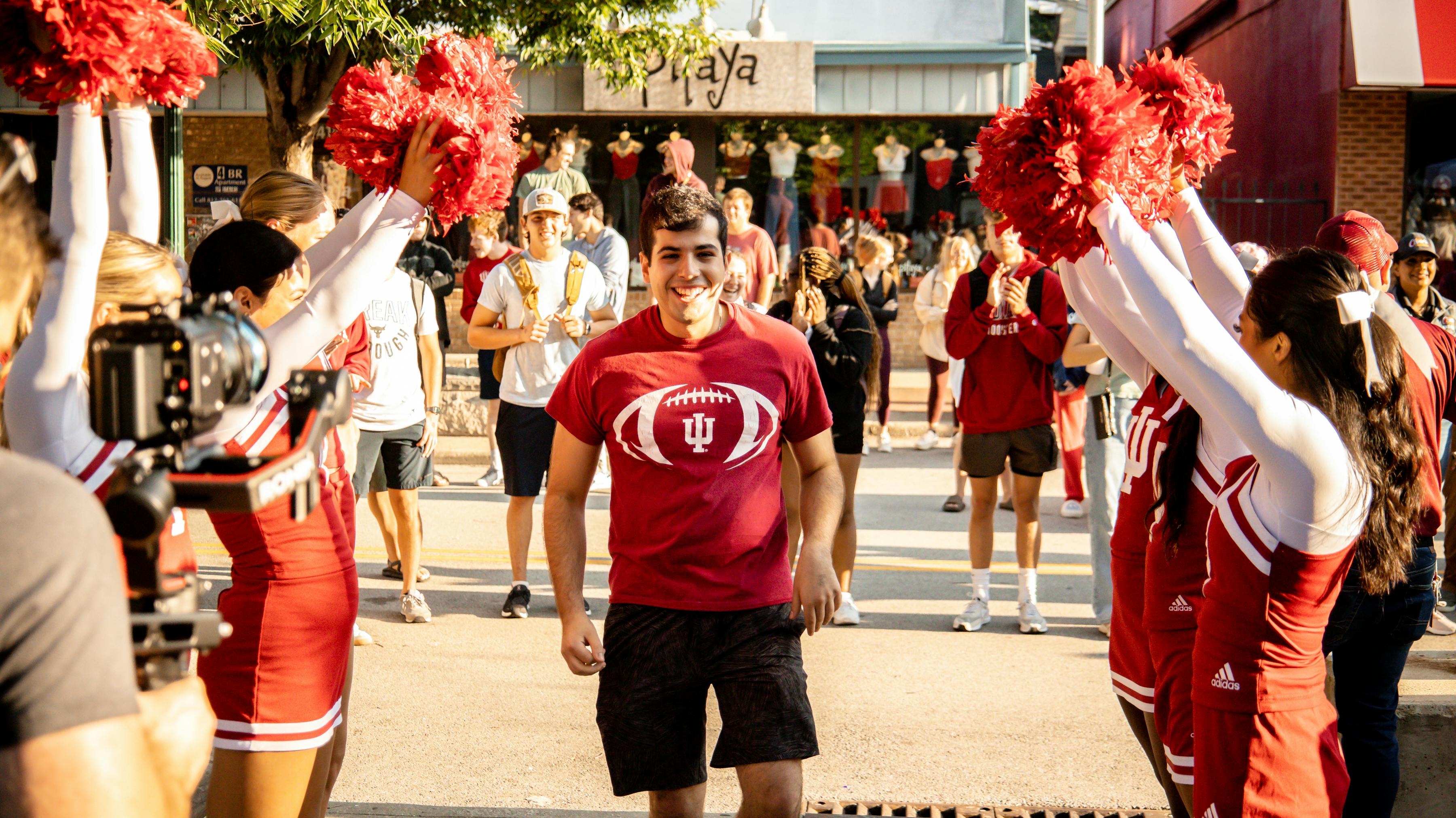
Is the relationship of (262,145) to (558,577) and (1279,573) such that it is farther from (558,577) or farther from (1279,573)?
(1279,573)

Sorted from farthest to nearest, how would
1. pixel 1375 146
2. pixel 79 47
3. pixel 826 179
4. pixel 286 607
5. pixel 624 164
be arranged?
1. pixel 826 179
2. pixel 624 164
3. pixel 1375 146
4. pixel 286 607
5. pixel 79 47

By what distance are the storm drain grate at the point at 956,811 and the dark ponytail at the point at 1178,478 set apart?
3.90 ft

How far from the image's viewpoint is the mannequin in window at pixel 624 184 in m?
17.2

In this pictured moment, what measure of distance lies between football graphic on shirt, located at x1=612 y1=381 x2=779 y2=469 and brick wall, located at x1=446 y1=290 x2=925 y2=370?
14.3 m

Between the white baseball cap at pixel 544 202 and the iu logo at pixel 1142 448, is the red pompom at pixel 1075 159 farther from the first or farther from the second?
the white baseball cap at pixel 544 202

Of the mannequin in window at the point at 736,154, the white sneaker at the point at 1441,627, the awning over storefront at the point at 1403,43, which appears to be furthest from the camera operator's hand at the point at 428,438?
the mannequin in window at the point at 736,154

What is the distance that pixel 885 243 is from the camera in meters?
11.5

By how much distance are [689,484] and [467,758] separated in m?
2.00

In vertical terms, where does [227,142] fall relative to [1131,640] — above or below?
above

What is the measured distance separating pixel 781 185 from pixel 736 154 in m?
0.73

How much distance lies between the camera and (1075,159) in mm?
2814

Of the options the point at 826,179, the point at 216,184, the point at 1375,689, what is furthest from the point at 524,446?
the point at 826,179

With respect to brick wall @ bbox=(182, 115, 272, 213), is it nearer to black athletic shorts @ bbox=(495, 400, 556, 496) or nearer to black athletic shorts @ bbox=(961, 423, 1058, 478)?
black athletic shorts @ bbox=(495, 400, 556, 496)

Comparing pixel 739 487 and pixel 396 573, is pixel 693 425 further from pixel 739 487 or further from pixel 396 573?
pixel 396 573
